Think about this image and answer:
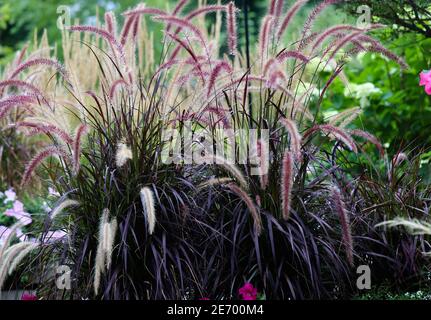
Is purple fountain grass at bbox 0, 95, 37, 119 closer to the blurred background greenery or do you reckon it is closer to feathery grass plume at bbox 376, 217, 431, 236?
feathery grass plume at bbox 376, 217, 431, 236

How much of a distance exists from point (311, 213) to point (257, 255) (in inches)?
14.6

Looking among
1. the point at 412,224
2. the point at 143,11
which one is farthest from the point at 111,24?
the point at 412,224

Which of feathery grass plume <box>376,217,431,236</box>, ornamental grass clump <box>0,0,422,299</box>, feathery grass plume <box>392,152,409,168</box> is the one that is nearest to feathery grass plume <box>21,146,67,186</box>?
ornamental grass clump <box>0,0,422,299</box>

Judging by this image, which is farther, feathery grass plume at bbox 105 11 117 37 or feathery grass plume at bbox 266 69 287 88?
feathery grass plume at bbox 105 11 117 37

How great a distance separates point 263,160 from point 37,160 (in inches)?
40.2

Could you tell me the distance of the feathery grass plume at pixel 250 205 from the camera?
3.04m

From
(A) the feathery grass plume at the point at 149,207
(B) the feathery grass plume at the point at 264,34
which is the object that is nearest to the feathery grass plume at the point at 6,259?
(A) the feathery grass plume at the point at 149,207

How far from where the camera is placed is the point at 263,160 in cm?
306

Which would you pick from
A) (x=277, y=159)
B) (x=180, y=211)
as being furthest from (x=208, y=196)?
(x=277, y=159)

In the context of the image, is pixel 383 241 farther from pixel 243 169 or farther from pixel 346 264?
pixel 243 169

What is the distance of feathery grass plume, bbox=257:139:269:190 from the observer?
306 cm

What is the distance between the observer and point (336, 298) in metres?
3.42

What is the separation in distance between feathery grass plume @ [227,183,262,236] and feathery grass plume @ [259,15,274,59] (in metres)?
0.74

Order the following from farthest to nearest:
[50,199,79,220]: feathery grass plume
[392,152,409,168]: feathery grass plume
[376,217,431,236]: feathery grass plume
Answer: [392,152,409,168]: feathery grass plume
[50,199,79,220]: feathery grass plume
[376,217,431,236]: feathery grass plume
